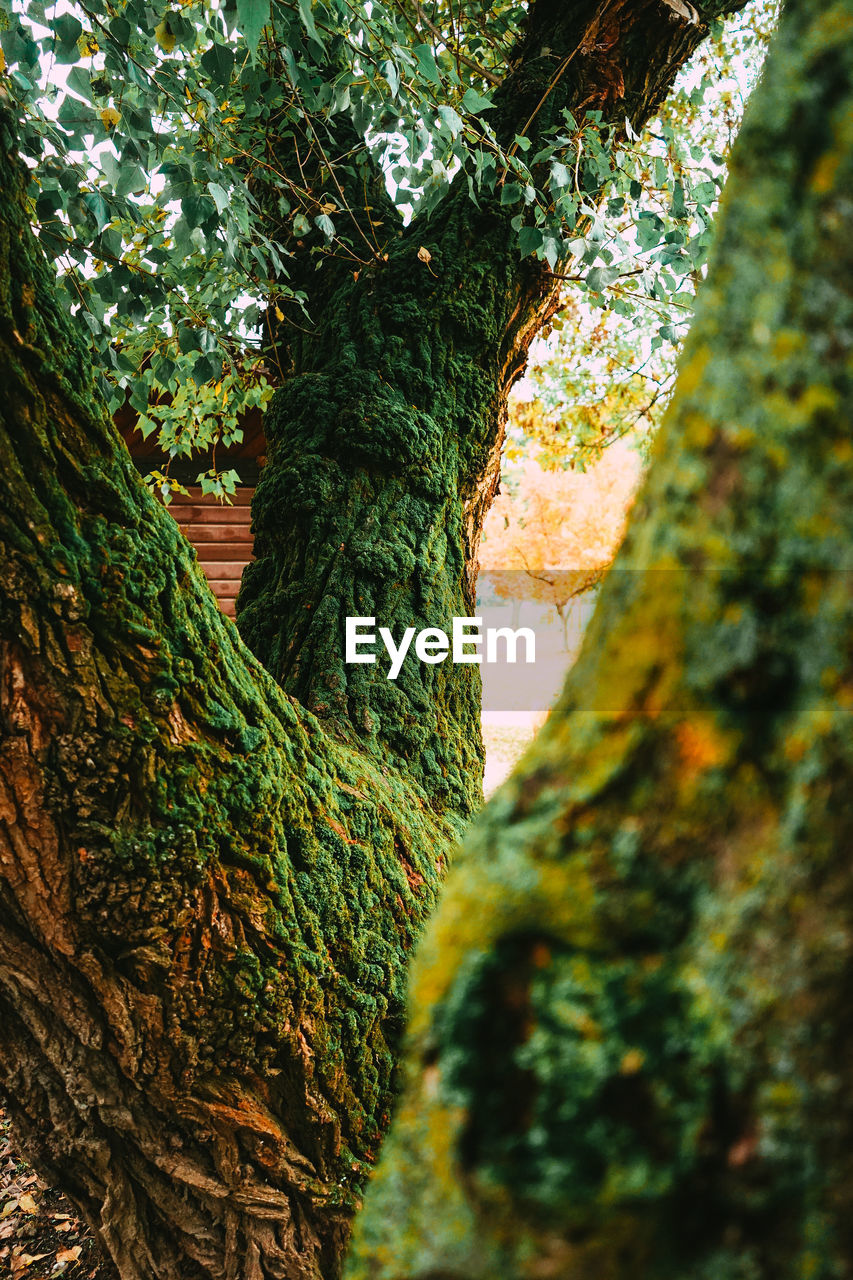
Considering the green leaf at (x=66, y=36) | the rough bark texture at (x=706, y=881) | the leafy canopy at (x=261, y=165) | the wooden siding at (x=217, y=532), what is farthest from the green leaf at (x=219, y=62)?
the wooden siding at (x=217, y=532)

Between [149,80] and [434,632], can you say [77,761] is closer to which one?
[434,632]

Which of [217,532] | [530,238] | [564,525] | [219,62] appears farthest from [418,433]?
[564,525]

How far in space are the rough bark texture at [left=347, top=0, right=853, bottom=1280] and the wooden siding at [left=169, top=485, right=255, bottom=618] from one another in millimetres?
7527

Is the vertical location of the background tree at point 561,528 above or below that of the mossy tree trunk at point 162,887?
above

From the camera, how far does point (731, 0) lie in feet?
10.1

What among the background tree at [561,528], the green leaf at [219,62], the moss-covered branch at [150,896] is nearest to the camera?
the moss-covered branch at [150,896]

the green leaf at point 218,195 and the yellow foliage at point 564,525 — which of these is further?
the yellow foliage at point 564,525

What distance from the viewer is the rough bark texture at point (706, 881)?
1.40 feet

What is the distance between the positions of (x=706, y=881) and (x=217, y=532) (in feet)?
25.5

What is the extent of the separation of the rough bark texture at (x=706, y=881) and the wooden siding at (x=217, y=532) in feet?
24.7

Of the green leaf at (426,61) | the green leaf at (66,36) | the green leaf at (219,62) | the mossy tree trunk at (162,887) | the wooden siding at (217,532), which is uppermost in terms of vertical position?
the green leaf at (219,62)

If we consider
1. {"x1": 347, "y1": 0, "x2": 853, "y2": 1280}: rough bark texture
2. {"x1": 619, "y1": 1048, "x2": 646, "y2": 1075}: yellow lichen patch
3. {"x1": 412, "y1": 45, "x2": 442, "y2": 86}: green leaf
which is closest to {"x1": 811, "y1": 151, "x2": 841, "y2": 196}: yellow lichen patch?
{"x1": 347, "y1": 0, "x2": 853, "y2": 1280}: rough bark texture

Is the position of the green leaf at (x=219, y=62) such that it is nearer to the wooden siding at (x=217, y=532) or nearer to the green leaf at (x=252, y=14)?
the green leaf at (x=252, y=14)

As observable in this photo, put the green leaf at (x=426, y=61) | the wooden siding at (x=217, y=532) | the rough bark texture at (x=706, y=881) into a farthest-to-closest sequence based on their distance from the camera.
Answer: the wooden siding at (x=217, y=532), the green leaf at (x=426, y=61), the rough bark texture at (x=706, y=881)
